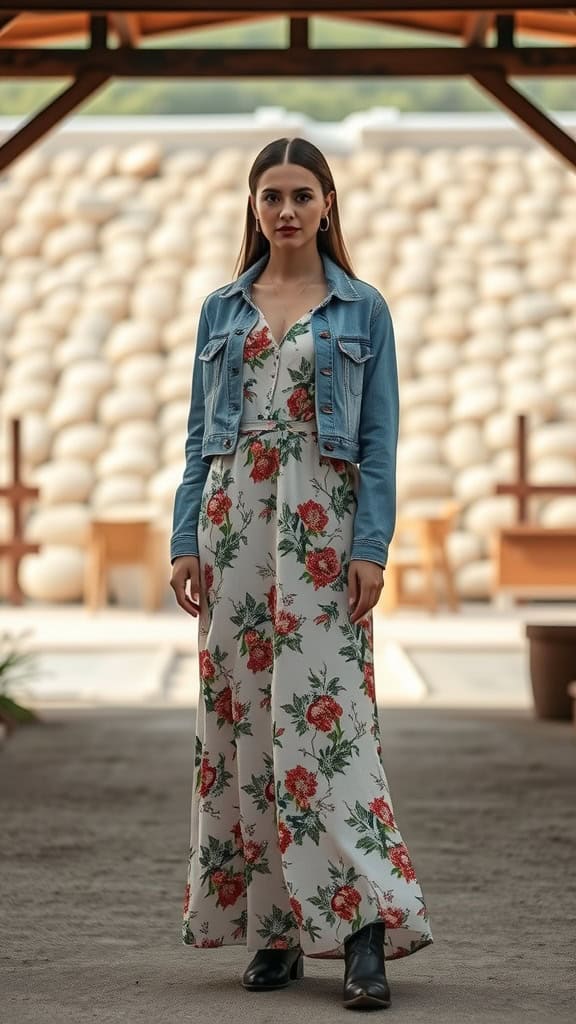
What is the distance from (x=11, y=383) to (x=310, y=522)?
42.6 feet

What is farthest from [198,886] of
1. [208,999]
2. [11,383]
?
[11,383]

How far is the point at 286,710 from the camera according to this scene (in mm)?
2715

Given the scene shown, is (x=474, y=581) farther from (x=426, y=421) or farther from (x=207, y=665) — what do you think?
(x=207, y=665)

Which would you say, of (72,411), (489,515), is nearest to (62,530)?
(72,411)

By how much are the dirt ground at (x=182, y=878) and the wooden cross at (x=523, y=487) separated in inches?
153

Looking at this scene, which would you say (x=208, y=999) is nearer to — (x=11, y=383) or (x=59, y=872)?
(x=59, y=872)

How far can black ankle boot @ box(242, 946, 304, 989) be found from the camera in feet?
9.27

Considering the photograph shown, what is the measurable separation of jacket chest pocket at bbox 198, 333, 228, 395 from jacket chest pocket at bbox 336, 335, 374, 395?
8.1 inches

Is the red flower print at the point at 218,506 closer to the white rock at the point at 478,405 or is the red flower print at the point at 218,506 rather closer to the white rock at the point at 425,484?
the white rock at the point at 425,484

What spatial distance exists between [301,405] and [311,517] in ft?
0.61

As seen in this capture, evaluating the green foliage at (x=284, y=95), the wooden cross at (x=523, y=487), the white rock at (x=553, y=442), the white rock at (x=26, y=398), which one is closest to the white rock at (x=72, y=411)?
the white rock at (x=26, y=398)

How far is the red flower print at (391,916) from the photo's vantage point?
2693 mm

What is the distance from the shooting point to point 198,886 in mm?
2820

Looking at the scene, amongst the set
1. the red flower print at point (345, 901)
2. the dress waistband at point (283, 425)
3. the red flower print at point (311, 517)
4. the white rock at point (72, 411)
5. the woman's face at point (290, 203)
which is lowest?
the red flower print at point (345, 901)
